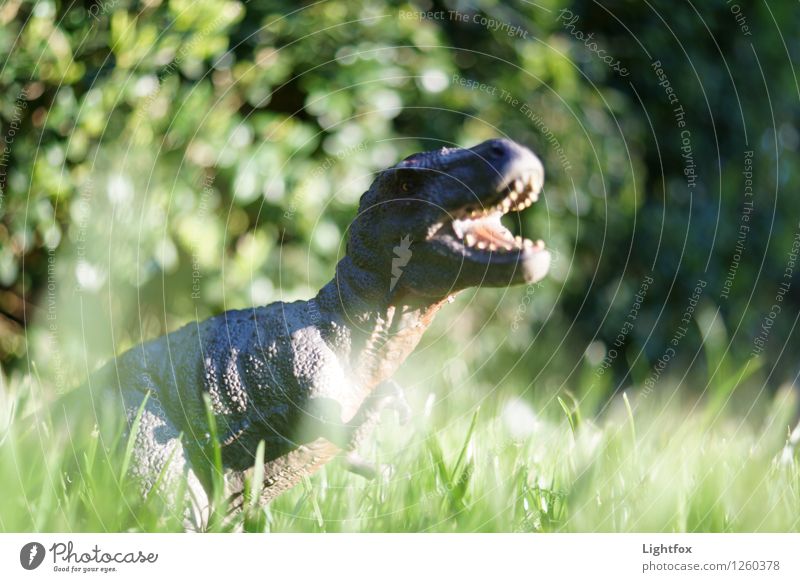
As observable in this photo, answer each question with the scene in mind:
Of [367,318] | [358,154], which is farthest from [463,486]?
[358,154]

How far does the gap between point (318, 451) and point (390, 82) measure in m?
1.61

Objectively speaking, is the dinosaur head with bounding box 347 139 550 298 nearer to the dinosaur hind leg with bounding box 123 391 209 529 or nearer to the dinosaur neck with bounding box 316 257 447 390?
the dinosaur neck with bounding box 316 257 447 390

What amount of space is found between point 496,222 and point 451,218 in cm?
9

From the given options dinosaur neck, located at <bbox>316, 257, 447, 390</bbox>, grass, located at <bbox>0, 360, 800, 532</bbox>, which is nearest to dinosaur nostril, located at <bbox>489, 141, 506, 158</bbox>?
dinosaur neck, located at <bbox>316, 257, 447, 390</bbox>

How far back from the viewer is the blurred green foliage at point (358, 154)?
8.39 feet

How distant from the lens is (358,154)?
2812mm

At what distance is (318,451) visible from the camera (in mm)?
1467

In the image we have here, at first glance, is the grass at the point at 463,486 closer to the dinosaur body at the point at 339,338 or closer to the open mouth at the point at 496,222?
the dinosaur body at the point at 339,338

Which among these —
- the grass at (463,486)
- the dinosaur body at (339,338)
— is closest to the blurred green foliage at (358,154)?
the grass at (463,486)

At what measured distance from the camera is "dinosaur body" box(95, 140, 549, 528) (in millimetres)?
1382

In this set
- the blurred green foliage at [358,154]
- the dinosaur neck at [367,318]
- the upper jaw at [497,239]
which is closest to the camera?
the upper jaw at [497,239]

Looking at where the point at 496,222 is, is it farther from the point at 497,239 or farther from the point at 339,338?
the point at 339,338

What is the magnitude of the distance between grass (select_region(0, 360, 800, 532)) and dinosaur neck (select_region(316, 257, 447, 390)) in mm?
213

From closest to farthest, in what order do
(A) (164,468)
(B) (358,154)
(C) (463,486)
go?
(A) (164,468), (C) (463,486), (B) (358,154)
